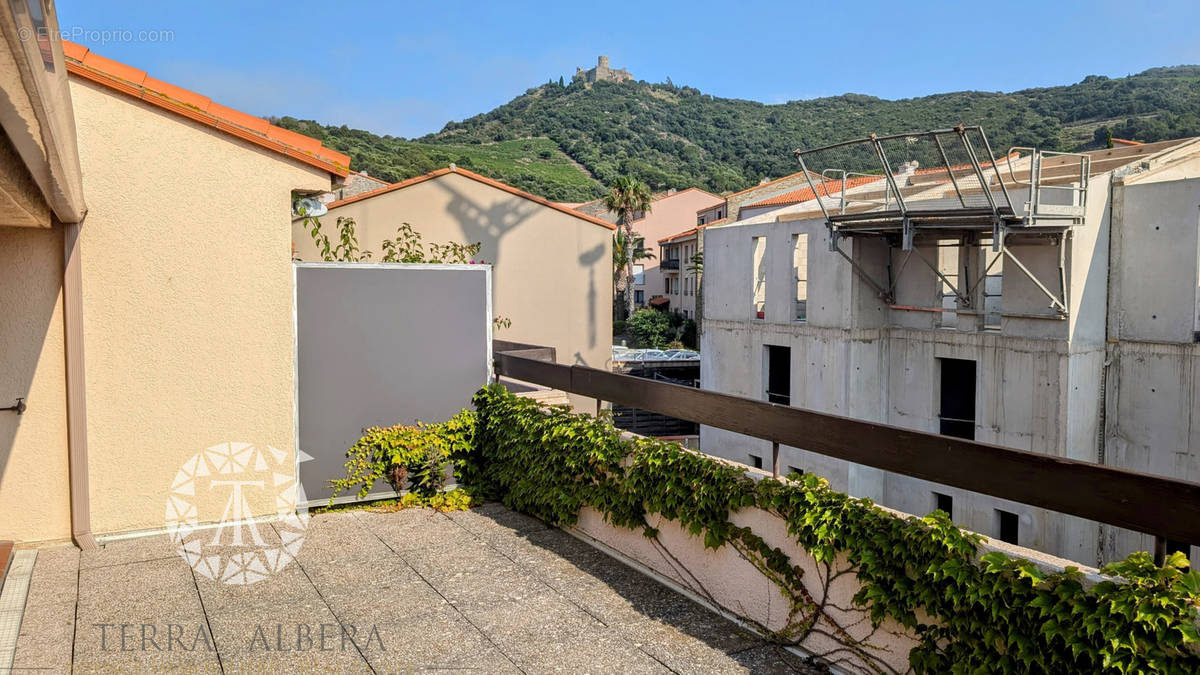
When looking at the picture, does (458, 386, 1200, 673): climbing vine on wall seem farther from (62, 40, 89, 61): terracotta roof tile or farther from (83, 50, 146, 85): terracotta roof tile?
(62, 40, 89, 61): terracotta roof tile

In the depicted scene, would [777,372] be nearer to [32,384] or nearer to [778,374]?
[778,374]

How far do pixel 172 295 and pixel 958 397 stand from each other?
672 inches

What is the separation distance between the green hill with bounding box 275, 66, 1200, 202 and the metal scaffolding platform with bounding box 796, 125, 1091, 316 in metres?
23.9

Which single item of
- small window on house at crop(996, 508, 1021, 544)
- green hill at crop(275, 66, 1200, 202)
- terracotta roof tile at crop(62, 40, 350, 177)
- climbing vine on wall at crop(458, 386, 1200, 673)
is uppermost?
green hill at crop(275, 66, 1200, 202)

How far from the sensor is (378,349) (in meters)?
6.65

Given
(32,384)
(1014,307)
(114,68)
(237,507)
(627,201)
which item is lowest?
(237,507)

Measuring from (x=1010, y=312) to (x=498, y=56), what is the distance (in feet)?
93.5

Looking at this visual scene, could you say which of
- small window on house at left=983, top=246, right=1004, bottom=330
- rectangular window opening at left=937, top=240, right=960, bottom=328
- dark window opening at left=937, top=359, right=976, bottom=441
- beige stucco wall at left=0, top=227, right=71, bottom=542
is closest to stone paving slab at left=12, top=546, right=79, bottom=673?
beige stucco wall at left=0, top=227, right=71, bottom=542

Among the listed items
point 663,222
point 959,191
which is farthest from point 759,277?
point 663,222

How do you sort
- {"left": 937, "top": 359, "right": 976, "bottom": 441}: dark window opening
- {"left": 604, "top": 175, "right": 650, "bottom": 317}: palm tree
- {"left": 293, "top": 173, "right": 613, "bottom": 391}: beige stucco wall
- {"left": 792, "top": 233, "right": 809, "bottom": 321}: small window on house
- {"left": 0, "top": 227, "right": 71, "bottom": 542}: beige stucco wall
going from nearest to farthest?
{"left": 0, "top": 227, "right": 71, "bottom": 542}: beige stucco wall
{"left": 293, "top": 173, "right": 613, "bottom": 391}: beige stucco wall
{"left": 937, "top": 359, "right": 976, "bottom": 441}: dark window opening
{"left": 792, "top": 233, "right": 809, "bottom": 321}: small window on house
{"left": 604, "top": 175, "right": 650, "bottom": 317}: palm tree

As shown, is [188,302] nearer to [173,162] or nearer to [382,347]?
[173,162]

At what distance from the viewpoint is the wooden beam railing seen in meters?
2.66

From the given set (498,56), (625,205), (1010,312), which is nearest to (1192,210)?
(1010,312)

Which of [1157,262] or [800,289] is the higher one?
[1157,262]
